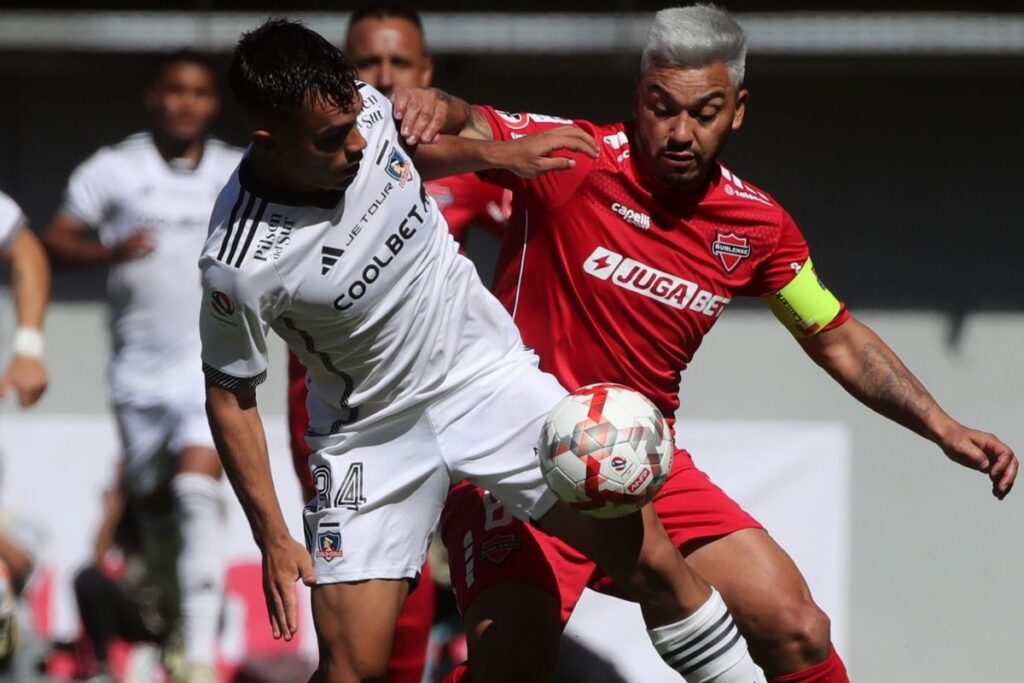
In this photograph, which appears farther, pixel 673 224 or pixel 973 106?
pixel 973 106

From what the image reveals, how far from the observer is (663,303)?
4.43m

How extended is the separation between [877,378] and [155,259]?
115 inches

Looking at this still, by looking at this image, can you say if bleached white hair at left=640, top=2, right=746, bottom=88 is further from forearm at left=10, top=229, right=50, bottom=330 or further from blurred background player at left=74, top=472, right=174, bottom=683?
blurred background player at left=74, top=472, right=174, bottom=683

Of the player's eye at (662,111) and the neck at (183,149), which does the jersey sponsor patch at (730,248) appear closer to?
the player's eye at (662,111)

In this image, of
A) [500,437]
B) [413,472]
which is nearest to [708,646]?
[500,437]

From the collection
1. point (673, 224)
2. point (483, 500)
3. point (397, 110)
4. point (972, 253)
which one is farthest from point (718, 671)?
point (972, 253)

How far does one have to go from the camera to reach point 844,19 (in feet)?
19.6

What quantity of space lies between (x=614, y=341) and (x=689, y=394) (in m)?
2.10

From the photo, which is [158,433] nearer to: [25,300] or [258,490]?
[25,300]

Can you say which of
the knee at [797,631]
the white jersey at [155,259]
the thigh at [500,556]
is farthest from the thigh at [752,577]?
the white jersey at [155,259]

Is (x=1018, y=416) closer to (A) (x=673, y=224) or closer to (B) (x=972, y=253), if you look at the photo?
(B) (x=972, y=253)

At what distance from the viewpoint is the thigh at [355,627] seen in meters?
4.00

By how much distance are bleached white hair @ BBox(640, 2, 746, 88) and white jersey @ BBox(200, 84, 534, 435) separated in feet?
2.45

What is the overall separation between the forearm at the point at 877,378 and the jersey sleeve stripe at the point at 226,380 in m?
1.67
